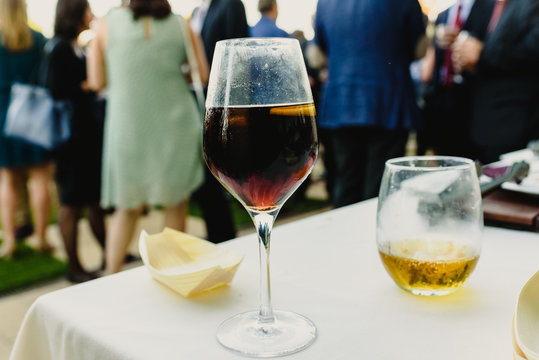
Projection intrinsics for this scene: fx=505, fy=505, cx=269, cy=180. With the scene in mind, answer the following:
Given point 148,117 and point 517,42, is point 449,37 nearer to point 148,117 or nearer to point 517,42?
point 517,42

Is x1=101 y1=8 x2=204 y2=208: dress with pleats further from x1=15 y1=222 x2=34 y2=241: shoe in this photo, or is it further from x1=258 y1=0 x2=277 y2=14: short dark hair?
x1=15 y1=222 x2=34 y2=241: shoe

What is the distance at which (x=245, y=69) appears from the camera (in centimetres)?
48

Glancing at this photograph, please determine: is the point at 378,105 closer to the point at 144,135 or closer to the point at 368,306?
the point at 144,135

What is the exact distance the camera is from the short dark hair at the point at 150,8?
6.14ft

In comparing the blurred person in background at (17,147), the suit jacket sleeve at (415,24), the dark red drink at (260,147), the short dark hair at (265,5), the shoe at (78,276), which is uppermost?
the short dark hair at (265,5)

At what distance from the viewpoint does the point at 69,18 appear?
241 centimetres

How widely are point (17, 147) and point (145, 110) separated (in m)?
1.39

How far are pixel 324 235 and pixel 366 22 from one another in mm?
1500

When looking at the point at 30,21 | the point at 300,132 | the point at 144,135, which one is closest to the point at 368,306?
the point at 300,132

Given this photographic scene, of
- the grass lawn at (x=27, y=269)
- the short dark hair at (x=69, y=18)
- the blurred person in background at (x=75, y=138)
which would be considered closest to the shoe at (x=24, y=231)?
the grass lawn at (x=27, y=269)

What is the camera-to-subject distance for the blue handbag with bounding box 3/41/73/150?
255cm

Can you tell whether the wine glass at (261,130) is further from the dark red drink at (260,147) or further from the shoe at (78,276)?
the shoe at (78,276)

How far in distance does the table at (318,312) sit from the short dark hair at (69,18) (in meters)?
2.08

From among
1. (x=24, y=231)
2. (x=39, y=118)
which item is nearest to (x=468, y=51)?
(x=39, y=118)
